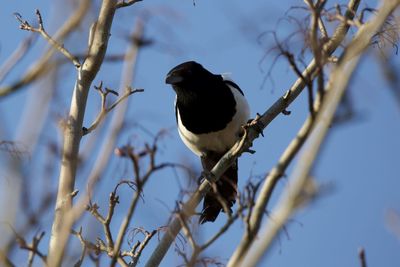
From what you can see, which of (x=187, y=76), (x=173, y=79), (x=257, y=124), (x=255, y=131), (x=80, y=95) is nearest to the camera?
(x=80, y=95)

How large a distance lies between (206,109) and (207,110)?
0.04ft

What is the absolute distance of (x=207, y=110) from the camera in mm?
6992

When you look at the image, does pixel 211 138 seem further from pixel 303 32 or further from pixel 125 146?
pixel 125 146

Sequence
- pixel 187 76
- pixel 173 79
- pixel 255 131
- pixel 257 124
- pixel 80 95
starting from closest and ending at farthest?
pixel 80 95
pixel 257 124
pixel 255 131
pixel 173 79
pixel 187 76

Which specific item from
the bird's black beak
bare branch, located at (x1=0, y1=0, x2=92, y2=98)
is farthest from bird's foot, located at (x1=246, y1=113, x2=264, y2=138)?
bare branch, located at (x1=0, y1=0, x2=92, y2=98)

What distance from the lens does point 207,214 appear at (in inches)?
277

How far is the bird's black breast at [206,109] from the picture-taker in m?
6.96

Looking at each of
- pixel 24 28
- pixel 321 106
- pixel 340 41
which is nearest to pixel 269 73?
pixel 340 41

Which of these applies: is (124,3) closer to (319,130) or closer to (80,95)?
(80,95)

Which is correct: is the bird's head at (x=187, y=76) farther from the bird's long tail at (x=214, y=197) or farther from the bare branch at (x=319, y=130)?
the bare branch at (x=319, y=130)

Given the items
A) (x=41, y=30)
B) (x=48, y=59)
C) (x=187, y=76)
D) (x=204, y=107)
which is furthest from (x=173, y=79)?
(x=48, y=59)

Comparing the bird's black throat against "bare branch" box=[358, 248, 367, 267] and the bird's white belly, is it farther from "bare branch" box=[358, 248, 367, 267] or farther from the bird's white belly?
"bare branch" box=[358, 248, 367, 267]

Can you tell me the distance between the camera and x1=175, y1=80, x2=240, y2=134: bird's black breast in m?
6.96

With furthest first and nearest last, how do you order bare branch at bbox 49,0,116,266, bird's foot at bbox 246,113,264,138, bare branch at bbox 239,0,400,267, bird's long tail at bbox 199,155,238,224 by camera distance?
bird's long tail at bbox 199,155,238,224
bird's foot at bbox 246,113,264,138
bare branch at bbox 49,0,116,266
bare branch at bbox 239,0,400,267
